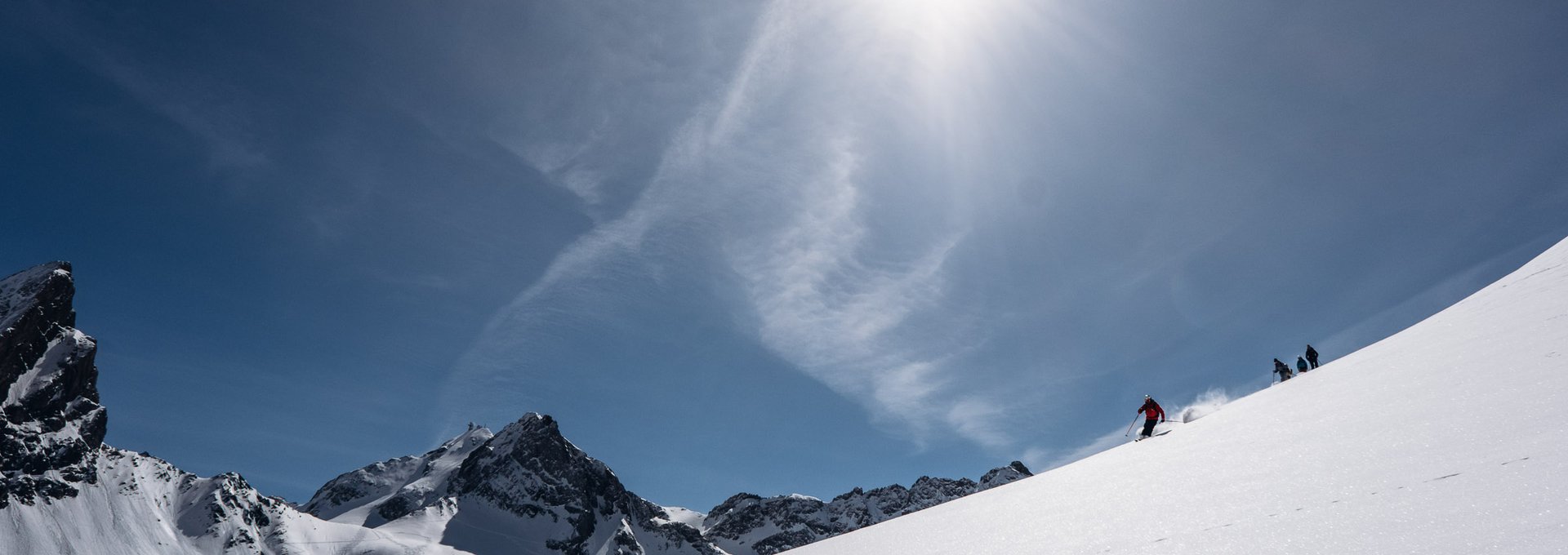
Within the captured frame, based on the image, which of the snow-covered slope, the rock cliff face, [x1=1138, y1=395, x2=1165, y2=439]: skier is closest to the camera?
the snow-covered slope

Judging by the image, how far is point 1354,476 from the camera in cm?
509

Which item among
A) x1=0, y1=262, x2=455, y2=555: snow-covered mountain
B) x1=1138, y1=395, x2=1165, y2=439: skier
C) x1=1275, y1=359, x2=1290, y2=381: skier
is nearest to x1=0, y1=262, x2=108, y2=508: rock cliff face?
x1=0, y1=262, x2=455, y2=555: snow-covered mountain

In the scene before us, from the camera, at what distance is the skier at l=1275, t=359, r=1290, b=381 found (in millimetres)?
31487

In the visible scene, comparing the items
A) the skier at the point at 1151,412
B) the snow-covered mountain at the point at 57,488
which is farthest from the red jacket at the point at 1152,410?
the snow-covered mountain at the point at 57,488

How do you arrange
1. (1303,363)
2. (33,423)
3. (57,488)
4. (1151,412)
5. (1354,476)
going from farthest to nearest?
(33,423) < (57,488) < (1303,363) < (1151,412) < (1354,476)

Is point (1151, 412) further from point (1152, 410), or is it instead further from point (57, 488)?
point (57, 488)

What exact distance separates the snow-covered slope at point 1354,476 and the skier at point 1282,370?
22.0 meters

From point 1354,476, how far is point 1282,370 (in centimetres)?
3420

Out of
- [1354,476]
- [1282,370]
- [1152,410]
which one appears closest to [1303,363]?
[1282,370]

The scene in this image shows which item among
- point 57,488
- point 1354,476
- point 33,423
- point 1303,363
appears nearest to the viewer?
point 1354,476

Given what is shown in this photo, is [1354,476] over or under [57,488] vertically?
under

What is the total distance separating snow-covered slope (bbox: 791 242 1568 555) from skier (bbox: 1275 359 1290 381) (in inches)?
868

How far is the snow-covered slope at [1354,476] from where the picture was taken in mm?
3785

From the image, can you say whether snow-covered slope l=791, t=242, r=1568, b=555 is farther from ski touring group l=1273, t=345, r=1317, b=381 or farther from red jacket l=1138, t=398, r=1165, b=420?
ski touring group l=1273, t=345, r=1317, b=381
